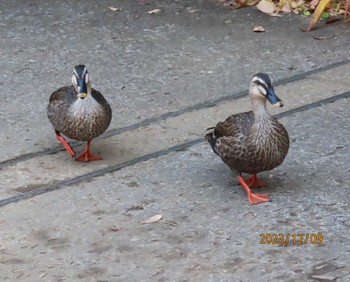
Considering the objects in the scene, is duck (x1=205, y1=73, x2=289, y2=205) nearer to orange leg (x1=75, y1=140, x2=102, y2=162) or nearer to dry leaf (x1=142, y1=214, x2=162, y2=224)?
dry leaf (x1=142, y1=214, x2=162, y2=224)

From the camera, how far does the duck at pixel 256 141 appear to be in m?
6.02

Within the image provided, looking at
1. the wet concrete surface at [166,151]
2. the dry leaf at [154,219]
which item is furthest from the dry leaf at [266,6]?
the dry leaf at [154,219]

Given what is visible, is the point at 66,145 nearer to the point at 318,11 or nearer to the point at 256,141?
the point at 256,141

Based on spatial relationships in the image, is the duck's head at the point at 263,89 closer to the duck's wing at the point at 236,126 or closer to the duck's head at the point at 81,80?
the duck's wing at the point at 236,126

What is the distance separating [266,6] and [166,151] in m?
3.49

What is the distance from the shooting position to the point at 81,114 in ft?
22.1

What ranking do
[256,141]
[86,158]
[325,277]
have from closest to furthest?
[325,277], [256,141], [86,158]

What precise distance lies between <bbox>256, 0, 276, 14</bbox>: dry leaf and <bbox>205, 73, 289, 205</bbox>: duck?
3926 mm

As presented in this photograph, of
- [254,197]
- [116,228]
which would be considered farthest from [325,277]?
[116,228]

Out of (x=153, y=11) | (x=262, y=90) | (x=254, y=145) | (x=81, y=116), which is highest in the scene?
(x=262, y=90)

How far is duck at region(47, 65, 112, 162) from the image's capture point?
6.73m

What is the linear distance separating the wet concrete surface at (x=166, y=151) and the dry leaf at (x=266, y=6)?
0.10 m

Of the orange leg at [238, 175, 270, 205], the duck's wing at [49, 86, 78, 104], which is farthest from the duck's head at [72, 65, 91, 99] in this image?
the orange leg at [238, 175, 270, 205]
